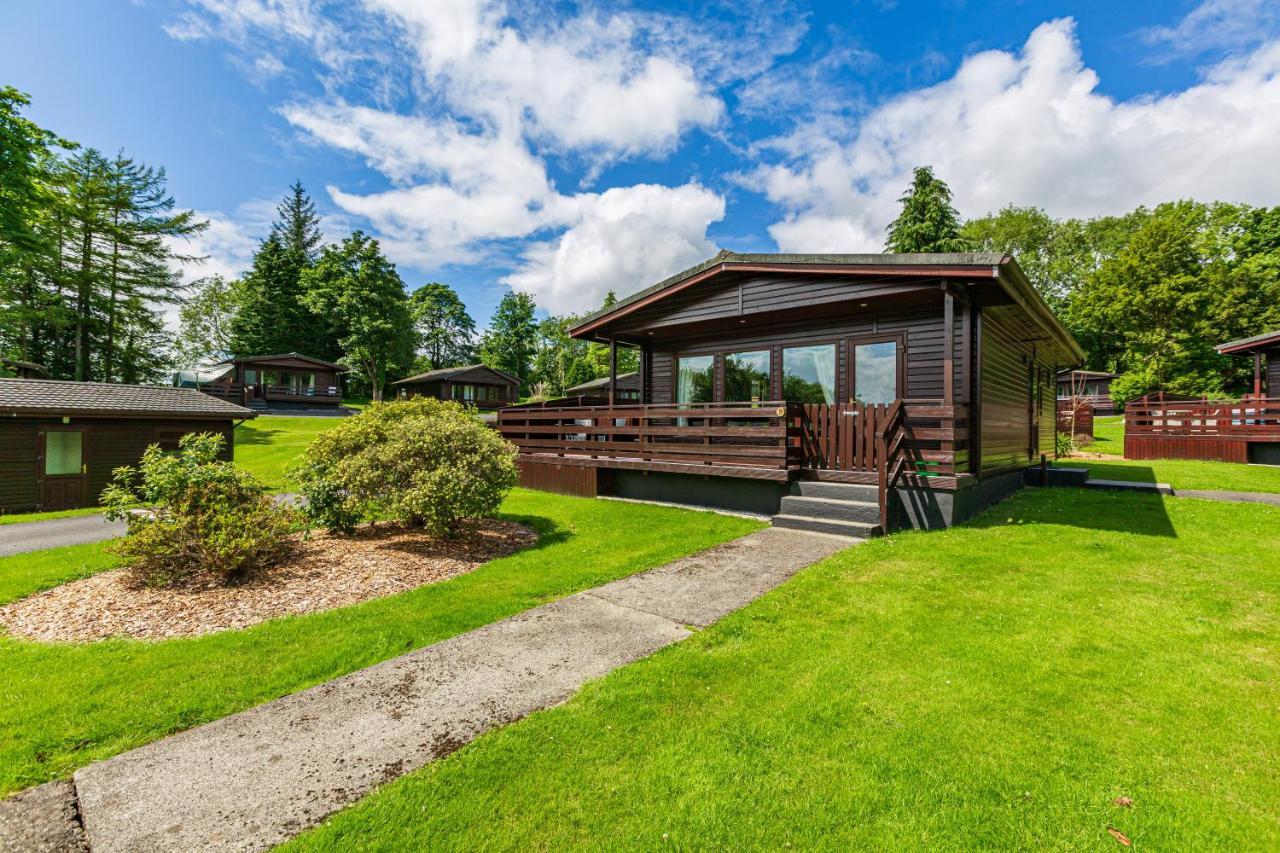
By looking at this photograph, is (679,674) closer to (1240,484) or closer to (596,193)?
(1240,484)

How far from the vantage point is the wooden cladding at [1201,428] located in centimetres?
1378

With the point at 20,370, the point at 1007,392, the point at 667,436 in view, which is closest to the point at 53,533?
the point at 667,436

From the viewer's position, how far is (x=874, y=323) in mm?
8977

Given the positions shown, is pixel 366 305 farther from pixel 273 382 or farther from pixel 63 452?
pixel 63 452

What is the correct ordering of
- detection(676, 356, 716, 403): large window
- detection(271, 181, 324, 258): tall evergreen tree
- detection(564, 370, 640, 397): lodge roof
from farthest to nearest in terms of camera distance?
detection(271, 181, 324, 258): tall evergreen tree, detection(564, 370, 640, 397): lodge roof, detection(676, 356, 716, 403): large window

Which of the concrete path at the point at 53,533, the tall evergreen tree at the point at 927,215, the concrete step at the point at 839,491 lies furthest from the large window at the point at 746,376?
the tall evergreen tree at the point at 927,215

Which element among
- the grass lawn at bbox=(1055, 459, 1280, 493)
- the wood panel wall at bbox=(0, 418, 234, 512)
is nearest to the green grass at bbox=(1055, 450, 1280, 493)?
the grass lawn at bbox=(1055, 459, 1280, 493)

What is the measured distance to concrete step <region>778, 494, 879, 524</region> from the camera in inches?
270

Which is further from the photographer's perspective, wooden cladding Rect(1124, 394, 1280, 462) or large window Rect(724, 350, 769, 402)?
wooden cladding Rect(1124, 394, 1280, 462)

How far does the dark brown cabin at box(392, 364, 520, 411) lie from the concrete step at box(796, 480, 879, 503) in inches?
1262

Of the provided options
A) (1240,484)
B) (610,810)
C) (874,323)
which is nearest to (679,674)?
(610,810)

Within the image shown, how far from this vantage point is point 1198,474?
38.5ft

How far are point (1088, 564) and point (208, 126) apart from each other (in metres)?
17.6

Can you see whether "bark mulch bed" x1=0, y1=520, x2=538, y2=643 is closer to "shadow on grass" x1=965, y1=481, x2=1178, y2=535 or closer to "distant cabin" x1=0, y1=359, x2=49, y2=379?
"shadow on grass" x1=965, y1=481, x2=1178, y2=535
